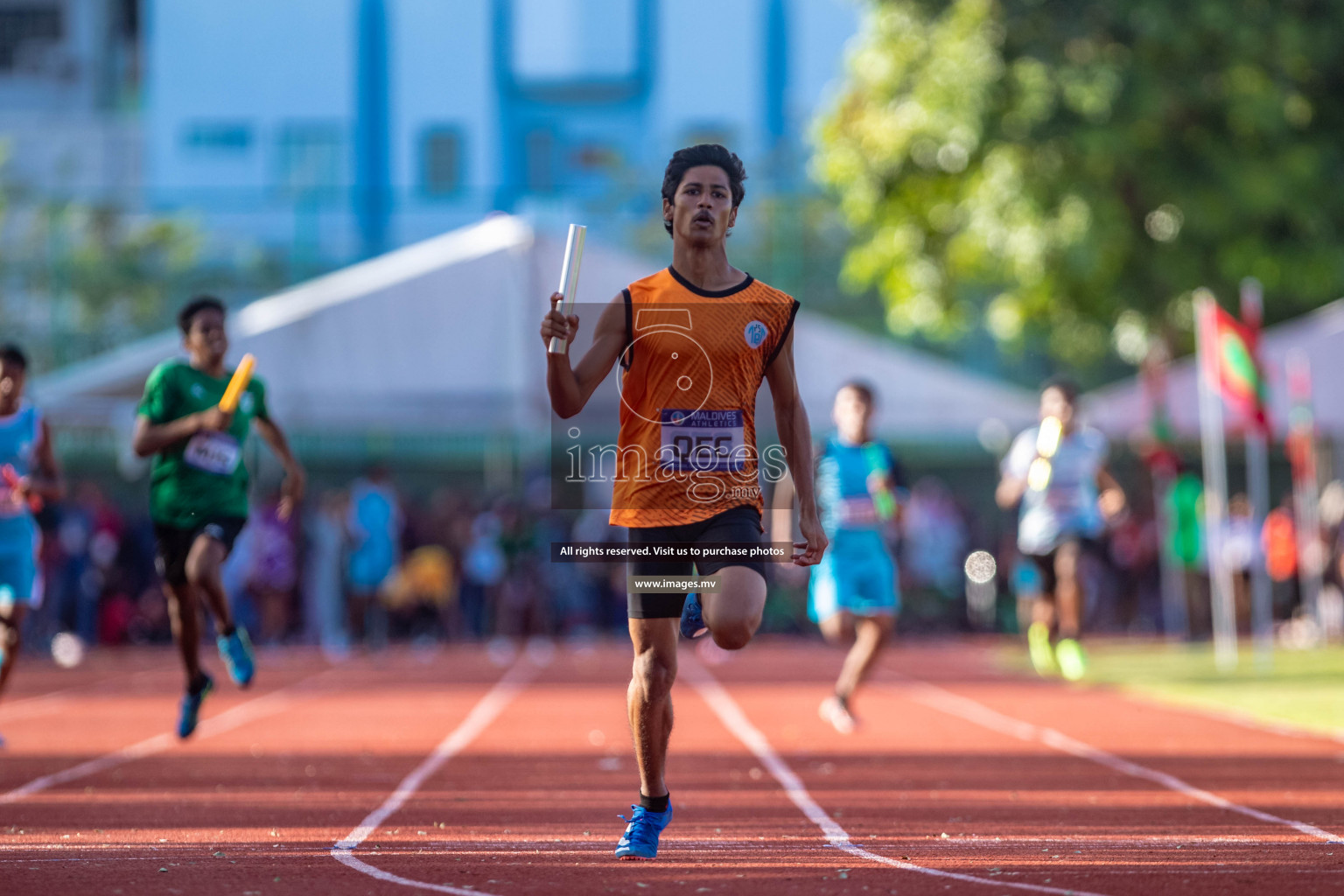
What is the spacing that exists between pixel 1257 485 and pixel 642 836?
1166 centimetres

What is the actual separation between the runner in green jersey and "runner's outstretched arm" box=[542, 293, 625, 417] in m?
3.79

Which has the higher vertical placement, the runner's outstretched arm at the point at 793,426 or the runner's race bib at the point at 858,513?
the runner's outstretched arm at the point at 793,426

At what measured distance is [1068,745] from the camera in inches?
410

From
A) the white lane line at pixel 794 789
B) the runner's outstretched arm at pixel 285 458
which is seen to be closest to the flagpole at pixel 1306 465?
the white lane line at pixel 794 789

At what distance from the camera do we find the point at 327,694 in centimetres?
1525

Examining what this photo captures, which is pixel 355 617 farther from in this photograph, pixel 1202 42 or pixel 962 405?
pixel 1202 42

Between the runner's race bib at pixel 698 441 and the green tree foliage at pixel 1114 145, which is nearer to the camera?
the runner's race bib at pixel 698 441

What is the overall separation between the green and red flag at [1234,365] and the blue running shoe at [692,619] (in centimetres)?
1091

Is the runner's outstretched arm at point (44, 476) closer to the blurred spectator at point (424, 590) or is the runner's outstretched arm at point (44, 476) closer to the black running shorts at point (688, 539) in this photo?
the black running shorts at point (688, 539)

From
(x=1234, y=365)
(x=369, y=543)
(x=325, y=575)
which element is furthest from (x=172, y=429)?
(x=325, y=575)

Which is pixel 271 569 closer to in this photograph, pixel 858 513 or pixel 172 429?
pixel 858 513

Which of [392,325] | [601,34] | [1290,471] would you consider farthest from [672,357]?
[601,34]

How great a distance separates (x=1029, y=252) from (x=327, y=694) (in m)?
9.50

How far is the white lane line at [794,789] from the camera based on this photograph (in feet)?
17.9
